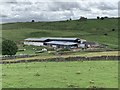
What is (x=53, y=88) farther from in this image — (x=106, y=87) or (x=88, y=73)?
(x=88, y=73)

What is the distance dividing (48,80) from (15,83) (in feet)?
11.7

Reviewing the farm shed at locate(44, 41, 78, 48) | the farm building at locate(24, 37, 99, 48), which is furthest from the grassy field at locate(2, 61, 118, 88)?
the farm building at locate(24, 37, 99, 48)

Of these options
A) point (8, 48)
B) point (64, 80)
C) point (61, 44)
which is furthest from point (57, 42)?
point (64, 80)

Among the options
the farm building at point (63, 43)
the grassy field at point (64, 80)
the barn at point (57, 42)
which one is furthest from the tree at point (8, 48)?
the grassy field at point (64, 80)

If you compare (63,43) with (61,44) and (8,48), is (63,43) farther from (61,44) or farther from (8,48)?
(8,48)

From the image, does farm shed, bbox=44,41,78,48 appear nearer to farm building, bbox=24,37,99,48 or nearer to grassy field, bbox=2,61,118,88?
farm building, bbox=24,37,99,48

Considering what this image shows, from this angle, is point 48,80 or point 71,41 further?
point 71,41

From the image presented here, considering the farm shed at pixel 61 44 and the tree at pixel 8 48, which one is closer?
the tree at pixel 8 48

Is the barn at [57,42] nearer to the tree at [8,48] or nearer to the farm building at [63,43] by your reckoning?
the farm building at [63,43]

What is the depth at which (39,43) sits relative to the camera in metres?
177

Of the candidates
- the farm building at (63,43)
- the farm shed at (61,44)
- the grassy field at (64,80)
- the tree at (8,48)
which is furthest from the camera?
the farm building at (63,43)

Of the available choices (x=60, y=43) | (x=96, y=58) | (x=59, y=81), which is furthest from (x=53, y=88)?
(x=60, y=43)

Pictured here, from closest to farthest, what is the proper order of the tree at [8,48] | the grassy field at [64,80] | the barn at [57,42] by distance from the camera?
the grassy field at [64,80]
the tree at [8,48]
the barn at [57,42]

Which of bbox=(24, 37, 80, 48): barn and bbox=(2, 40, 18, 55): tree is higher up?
bbox=(2, 40, 18, 55): tree
